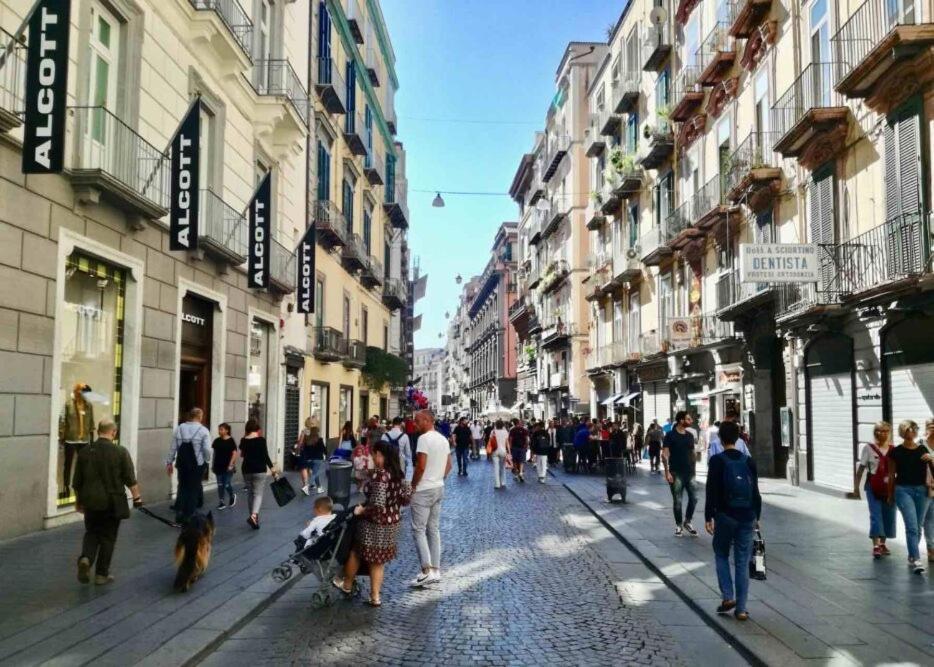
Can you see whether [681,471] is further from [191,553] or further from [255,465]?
[191,553]

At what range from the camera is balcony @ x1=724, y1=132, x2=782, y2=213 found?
2109cm

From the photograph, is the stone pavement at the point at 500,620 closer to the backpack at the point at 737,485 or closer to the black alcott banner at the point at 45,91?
the backpack at the point at 737,485

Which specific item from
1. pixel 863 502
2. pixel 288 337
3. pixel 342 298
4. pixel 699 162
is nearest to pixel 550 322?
pixel 342 298

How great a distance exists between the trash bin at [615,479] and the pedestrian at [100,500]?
34.3 feet

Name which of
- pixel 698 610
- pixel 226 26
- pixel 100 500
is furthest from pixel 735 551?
pixel 226 26

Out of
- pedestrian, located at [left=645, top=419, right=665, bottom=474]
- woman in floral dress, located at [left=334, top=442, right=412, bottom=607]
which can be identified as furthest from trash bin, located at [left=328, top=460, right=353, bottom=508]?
pedestrian, located at [left=645, top=419, right=665, bottom=474]

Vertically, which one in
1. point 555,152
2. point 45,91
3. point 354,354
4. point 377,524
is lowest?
point 377,524

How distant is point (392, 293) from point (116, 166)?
31174 millimetres

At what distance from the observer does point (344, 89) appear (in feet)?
104

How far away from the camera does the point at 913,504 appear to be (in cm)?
953

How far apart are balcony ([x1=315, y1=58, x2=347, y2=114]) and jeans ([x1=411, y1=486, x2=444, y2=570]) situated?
21.7m

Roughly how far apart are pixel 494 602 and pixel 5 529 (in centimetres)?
637

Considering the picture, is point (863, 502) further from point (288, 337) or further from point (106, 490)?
point (288, 337)

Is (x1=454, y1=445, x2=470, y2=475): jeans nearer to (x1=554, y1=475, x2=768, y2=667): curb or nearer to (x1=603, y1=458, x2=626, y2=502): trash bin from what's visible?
(x1=603, y1=458, x2=626, y2=502): trash bin
